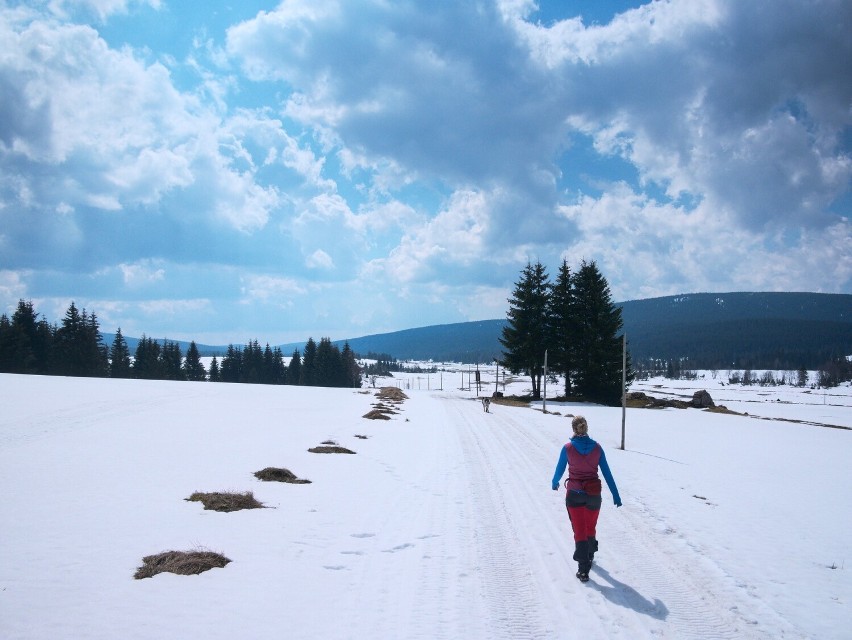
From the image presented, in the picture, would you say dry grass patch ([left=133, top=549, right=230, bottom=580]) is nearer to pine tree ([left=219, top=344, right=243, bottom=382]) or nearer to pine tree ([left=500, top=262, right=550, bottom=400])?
pine tree ([left=500, top=262, right=550, bottom=400])

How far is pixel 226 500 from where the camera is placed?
→ 10.3 m

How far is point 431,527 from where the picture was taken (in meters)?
9.40

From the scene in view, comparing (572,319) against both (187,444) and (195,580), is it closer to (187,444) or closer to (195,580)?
(187,444)

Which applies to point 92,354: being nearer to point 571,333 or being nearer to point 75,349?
point 75,349

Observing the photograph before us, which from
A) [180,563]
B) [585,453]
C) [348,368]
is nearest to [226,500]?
[180,563]

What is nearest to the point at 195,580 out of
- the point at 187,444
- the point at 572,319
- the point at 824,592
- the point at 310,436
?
the point at 824,592

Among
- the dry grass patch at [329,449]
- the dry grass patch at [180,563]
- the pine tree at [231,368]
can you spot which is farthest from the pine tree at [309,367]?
the dry grass patch at [180,563]

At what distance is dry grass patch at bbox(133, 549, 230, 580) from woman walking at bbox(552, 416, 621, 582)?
5297 millimetres

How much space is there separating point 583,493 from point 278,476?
907 cm

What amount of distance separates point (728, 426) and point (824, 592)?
103 feet

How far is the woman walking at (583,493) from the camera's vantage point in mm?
7102

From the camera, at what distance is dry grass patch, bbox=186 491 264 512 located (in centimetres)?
999

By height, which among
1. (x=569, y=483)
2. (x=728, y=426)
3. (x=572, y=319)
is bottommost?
(x=728, y=426)

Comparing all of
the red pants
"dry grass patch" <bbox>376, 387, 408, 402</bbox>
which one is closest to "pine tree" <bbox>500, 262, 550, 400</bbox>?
"dry grass patch" <bbox>376, 387, 408, 402</bbox>
